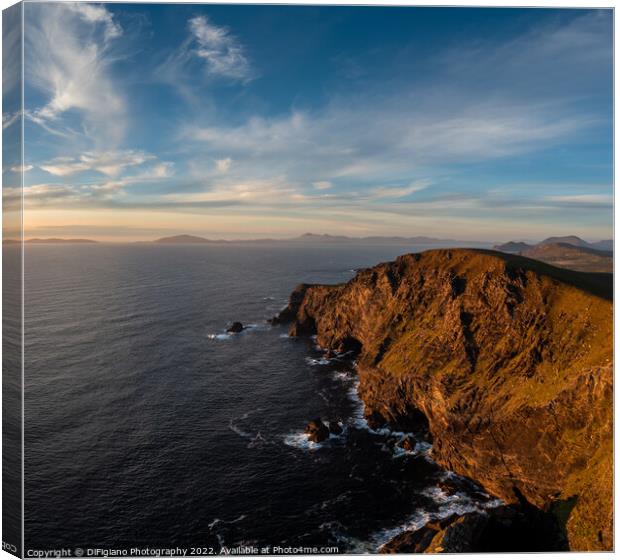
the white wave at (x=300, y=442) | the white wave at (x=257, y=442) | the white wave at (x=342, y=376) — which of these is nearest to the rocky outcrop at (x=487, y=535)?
the white wave at (x=300, y=442)

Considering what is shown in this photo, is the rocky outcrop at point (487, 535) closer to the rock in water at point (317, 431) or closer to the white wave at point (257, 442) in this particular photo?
the rock in water at point (317, 431)

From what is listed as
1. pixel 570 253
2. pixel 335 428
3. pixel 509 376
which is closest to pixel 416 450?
pixel 335 428

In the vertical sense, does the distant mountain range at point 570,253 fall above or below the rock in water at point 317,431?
above

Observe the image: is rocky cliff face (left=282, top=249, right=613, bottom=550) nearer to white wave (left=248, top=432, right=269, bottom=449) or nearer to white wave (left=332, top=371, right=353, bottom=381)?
white wave (left=332, top=371, right=353, bottom=381)

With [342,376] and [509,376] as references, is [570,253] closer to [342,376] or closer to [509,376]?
[509,376]

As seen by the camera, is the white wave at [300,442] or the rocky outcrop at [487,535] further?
the white wave at [300,442]
